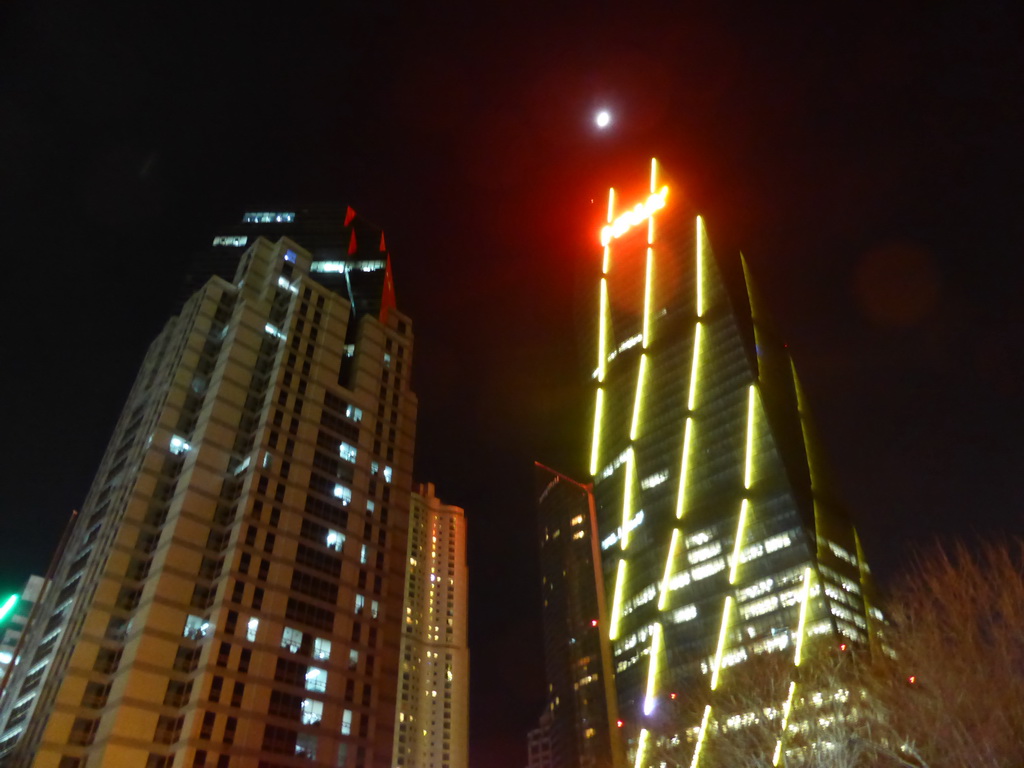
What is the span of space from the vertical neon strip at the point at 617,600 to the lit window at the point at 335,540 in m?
60.2

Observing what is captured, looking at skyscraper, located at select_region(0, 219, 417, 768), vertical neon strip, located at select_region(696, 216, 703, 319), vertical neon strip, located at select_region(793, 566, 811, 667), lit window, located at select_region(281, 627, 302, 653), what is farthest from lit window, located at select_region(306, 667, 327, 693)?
vertical neon strip, located at select_region(696, 216, 703, 319)

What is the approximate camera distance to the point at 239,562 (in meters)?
62.2

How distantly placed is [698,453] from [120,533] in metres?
82.0

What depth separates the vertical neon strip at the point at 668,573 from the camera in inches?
4264

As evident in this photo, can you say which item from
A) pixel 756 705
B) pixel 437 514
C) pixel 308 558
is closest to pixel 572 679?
pixel 437 514

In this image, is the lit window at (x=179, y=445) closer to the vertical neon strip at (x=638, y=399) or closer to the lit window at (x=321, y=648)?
the lit window at (x=321, y=648)

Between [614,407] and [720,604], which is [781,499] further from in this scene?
[614,407]

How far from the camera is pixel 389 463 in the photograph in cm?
8281

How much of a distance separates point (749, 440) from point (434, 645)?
7902 centimetres

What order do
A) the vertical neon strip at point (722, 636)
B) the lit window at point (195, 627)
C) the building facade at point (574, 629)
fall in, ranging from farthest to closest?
the building facade at point (574, 629) → the vertical neon strip at point (722, 636) → the lit window at point (195, 627)

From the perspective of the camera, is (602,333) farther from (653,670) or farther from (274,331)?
(274,331)

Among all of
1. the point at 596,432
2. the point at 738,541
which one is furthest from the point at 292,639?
the point at 596,432

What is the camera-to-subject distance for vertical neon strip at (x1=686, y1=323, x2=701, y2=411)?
119 metres

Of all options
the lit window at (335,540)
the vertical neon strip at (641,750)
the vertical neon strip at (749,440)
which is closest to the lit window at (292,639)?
the lit window at (335,540)
